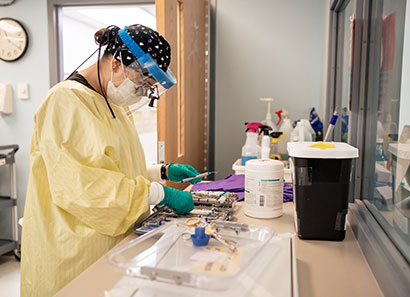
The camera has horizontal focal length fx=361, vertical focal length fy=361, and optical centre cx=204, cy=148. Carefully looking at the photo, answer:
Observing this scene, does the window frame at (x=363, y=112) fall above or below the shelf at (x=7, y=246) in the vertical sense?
above

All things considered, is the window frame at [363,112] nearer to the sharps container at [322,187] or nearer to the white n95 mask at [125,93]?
the sharps container at [322,187]

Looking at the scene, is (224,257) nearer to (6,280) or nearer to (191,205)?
(191,205)

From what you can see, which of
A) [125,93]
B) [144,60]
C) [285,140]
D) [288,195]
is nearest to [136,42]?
[144,60]

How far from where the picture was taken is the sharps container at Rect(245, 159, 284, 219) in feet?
3.67

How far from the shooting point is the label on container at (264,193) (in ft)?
3.71

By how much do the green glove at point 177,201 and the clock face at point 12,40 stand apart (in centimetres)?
245

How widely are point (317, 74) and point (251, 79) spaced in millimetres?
491

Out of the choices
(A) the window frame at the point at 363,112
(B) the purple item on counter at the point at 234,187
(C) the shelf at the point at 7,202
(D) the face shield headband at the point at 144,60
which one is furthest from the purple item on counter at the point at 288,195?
(C) the shelf at the point at 7,202

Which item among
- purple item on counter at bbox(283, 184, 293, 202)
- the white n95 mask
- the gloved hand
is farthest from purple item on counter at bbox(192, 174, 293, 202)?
the white n95 mask

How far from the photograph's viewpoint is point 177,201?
3.74 feet

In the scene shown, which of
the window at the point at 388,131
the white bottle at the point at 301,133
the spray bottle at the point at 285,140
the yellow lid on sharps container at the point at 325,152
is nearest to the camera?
the window at the point at 388,131

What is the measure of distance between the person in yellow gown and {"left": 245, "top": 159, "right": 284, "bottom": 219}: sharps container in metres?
0.20

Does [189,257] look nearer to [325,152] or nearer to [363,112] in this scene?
[325,152]

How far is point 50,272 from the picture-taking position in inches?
43.3
